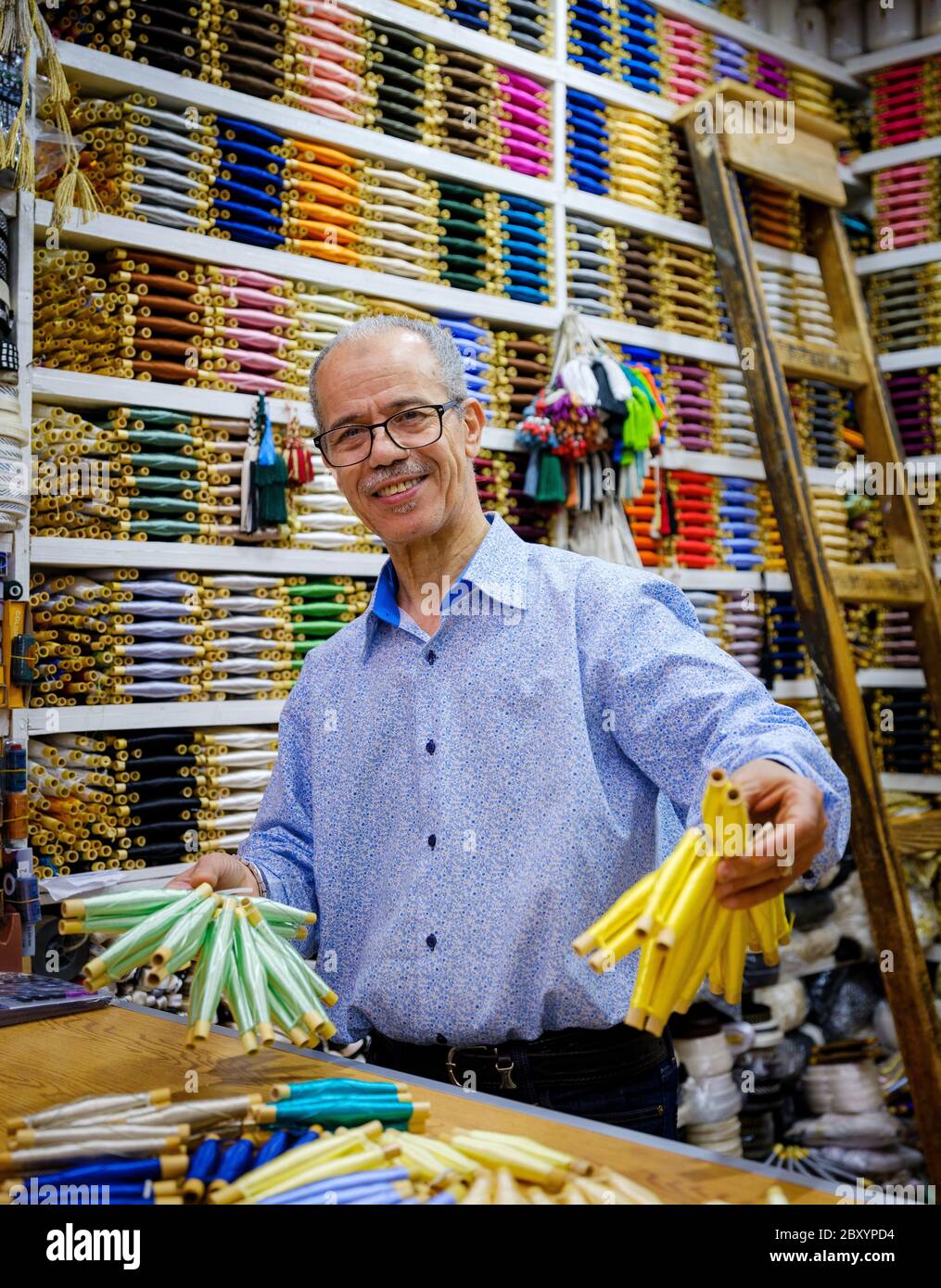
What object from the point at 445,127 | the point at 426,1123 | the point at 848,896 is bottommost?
the point at 848,896

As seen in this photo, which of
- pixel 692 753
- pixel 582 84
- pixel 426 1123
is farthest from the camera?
pixel 582 84

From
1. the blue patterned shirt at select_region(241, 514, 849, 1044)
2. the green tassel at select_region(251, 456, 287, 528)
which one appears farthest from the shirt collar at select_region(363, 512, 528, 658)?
the green tassel at select_region(251, 456, 287, 528)

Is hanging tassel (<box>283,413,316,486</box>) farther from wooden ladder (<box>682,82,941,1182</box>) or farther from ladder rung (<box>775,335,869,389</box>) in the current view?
ladder rung (<box>775,335,869,389</box>)

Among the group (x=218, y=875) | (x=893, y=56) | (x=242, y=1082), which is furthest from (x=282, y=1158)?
(x=893, y=56)

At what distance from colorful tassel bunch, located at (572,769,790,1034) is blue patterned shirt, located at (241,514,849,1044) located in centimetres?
28

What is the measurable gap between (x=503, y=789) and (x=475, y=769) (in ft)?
0.20

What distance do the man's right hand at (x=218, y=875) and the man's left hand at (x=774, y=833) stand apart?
0.78 meters

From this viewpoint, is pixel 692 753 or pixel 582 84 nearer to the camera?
pixel 692 753

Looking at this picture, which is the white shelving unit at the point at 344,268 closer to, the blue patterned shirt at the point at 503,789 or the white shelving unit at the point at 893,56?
the white shelving unit at the point at 893,56

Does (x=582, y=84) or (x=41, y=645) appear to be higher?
(x=582, y=84)

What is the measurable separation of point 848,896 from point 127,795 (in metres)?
2.85

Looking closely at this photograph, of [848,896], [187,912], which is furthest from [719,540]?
[187,912]

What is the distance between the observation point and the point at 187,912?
1.62 metres

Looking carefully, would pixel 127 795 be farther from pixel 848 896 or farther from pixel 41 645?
pixel 848 896
